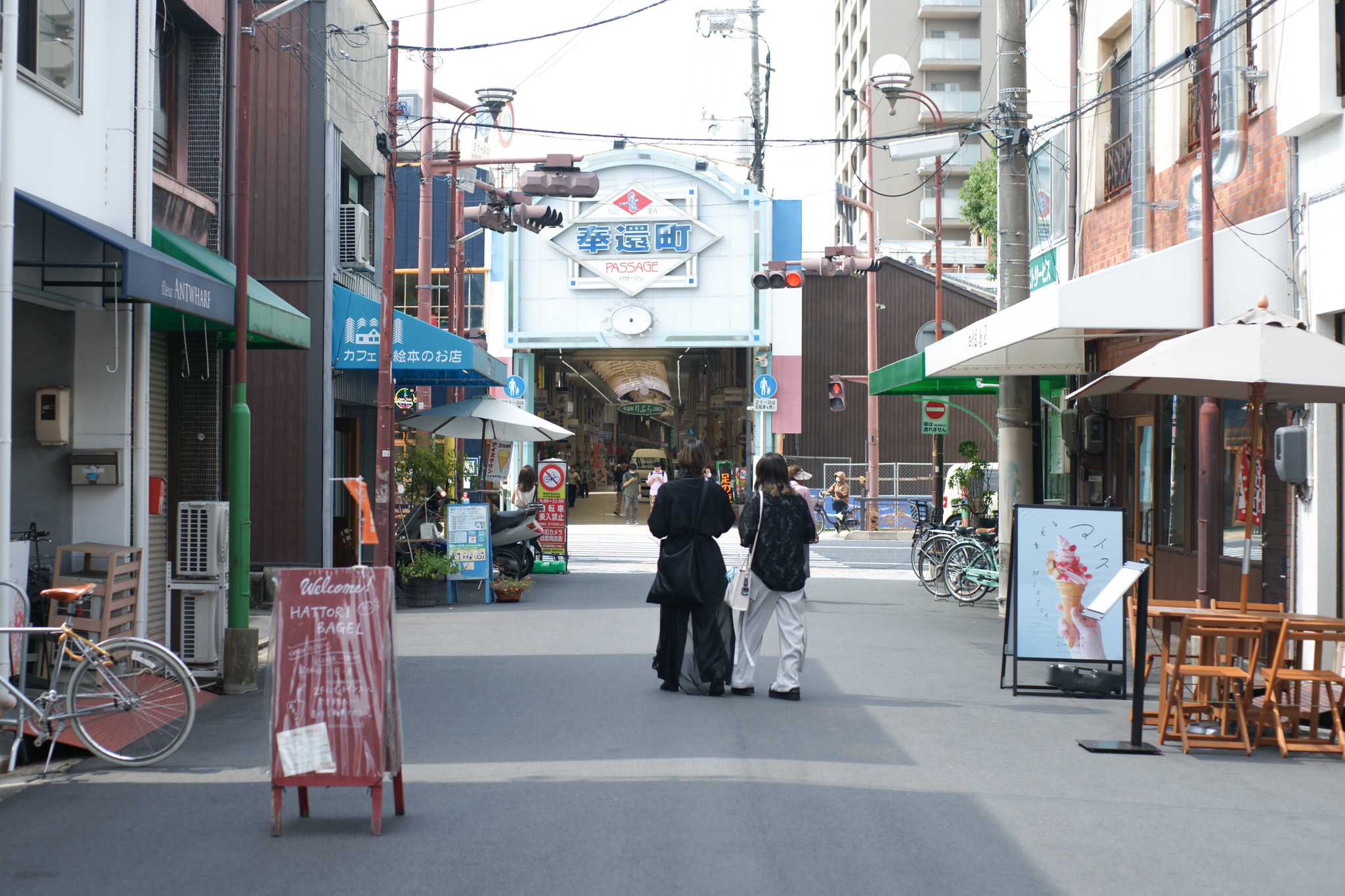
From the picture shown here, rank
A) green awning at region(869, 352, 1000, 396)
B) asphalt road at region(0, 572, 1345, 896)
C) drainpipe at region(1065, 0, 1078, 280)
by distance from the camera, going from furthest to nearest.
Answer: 1. green awning at region(869, 352, 1000, 396)
2. drainpipe at region(1065, 0, 1078, 280)
3. asphalt road at region(0, 572, 1345, 896)

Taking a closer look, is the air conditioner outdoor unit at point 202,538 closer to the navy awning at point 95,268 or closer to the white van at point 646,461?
the navy awning at point 95,268

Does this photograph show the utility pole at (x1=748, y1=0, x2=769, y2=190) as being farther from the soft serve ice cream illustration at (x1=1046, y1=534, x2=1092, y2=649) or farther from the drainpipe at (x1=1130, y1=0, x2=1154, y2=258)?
the soft serve ice cream illustration at (x1=1046, y1=534, x2=1092, y2=649)

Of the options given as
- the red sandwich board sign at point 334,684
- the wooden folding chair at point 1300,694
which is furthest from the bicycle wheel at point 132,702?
the wooden folding chair at point 1300,694

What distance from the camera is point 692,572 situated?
30.0ft

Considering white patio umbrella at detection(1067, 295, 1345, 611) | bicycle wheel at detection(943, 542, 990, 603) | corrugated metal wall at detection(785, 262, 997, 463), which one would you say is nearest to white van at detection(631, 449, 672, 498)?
corrugated metal wall at detection(785, 262, 997, 463)

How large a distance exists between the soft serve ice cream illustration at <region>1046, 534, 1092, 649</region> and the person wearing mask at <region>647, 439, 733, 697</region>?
8.17 ft

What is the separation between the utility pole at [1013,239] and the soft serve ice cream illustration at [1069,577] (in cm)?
425

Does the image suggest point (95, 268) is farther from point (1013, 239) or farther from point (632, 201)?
point (632, 201)

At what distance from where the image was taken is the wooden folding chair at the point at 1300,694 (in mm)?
7371

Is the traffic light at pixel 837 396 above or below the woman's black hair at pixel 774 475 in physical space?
above

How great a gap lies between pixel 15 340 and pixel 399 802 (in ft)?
17.8

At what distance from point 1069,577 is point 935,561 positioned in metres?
7.35

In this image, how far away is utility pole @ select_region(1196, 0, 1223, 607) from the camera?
975 cm

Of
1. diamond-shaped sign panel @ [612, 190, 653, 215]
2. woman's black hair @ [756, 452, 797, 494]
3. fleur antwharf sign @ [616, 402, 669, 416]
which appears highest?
diamond-shaped sign panel @ [612, 190, 653, 215]
